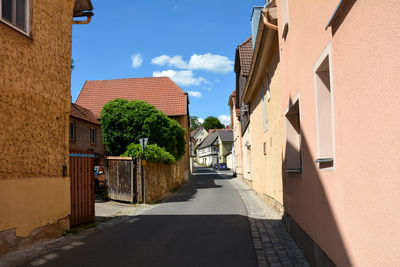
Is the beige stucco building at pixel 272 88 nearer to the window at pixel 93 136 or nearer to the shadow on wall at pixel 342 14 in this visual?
the shadow on wall at pixel 342 14

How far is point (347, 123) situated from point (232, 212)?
9001 millimetres

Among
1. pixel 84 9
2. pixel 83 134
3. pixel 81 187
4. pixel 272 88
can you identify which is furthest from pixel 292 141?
pixel 83 134

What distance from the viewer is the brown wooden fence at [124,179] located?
15.5m

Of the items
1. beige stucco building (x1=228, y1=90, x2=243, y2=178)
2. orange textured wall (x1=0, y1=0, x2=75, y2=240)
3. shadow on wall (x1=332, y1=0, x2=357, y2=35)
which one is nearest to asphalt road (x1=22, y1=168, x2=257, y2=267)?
orange textured wall (x1=0, y1=0, x2=75, y2=240)

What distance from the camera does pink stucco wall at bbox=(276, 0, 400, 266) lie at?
2.48 metres

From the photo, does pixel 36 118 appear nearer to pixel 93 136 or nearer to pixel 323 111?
pixel 323 111

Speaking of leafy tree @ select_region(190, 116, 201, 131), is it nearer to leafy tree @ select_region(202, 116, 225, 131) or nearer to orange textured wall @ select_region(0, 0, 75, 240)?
leafy tree @ select_region(202, 116, 225, 131)

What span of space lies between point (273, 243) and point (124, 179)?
982 centimetres

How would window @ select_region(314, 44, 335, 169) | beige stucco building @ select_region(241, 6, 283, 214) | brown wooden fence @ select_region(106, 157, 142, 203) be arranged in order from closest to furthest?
window @ select_region(314, 44, 335, 169)
beige stucco building @ select_region(241, 6, 283, 214)
brown wooden fence @ select_region(106, 157, 142, 203)

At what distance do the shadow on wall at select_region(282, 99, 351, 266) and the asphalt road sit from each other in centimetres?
93

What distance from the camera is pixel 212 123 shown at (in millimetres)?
120500

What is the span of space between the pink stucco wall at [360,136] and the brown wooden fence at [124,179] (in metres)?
11.2

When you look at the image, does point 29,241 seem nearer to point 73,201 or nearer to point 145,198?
point 73,201

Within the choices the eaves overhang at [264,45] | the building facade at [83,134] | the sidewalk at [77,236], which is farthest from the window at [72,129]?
the eaves overhang at [264,45]
